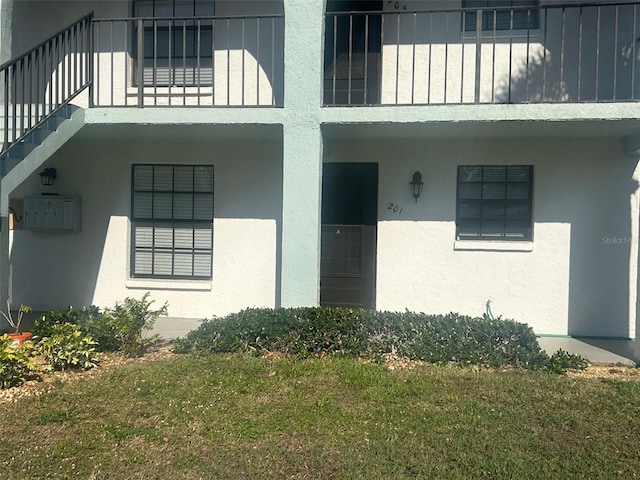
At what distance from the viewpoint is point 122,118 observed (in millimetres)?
6465

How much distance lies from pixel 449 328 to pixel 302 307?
1.73 metres

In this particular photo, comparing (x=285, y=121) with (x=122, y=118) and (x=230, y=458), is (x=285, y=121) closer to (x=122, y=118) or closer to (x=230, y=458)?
(x=122, y=118)

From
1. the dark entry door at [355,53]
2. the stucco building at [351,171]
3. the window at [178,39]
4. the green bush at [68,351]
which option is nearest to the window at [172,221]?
the stucco building at [351,171]

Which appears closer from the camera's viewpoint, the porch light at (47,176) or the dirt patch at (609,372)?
the dirt patch at (609,372)

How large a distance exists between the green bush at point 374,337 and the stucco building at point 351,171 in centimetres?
67

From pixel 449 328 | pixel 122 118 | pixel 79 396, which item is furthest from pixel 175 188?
pixel 449 328

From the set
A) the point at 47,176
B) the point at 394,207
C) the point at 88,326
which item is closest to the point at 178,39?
the point at 47,176

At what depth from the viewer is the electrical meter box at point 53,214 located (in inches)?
312

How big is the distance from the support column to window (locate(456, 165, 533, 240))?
98.2 inches

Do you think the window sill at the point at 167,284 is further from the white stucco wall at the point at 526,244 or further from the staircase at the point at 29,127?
the white stucco wall at the point at 526,244

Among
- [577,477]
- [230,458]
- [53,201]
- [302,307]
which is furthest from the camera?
[53,201]

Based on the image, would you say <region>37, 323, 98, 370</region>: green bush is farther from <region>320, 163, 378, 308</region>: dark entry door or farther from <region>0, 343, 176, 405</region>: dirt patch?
<region>320, 163, 378, 308</region>: dark entry door

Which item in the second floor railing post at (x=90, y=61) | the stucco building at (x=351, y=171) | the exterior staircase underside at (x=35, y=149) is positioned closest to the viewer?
the exterior staircase underside at (x=35, y=149)

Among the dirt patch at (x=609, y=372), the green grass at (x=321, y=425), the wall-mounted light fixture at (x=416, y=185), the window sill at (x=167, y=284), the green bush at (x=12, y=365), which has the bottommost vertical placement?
the green grass at (x=321, y=425)
